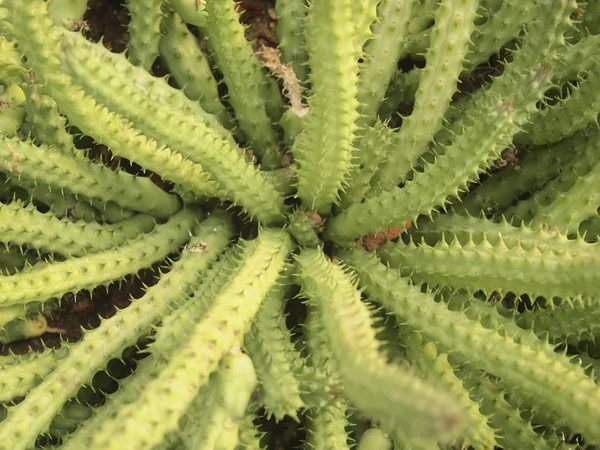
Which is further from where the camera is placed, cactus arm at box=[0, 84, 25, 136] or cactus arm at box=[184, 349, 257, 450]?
cactus arm at box=[0, 84, 25, 136]

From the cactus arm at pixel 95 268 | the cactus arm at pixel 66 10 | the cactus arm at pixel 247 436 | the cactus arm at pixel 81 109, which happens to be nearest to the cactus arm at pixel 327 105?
the cactus arm at pixel 81 109

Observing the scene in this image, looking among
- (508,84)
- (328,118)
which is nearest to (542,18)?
(508,84)

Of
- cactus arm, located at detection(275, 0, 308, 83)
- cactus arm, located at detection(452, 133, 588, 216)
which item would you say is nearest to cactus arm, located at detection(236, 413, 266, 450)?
cactus arm, located at detection(452, 133, 588, 216)

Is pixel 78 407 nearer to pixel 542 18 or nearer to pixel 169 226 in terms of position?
pixel 169 226

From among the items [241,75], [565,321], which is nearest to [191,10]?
[241,75]

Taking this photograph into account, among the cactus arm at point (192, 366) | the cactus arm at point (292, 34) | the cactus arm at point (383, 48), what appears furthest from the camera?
the cactus arm at point (292, 34)

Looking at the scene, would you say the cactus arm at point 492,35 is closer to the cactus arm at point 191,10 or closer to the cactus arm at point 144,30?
the cactus arm at point 191,10

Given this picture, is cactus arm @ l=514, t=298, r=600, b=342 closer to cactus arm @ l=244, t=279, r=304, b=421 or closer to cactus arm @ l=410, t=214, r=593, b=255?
cactus arm @ l=410, t=214, r=593, b=255
